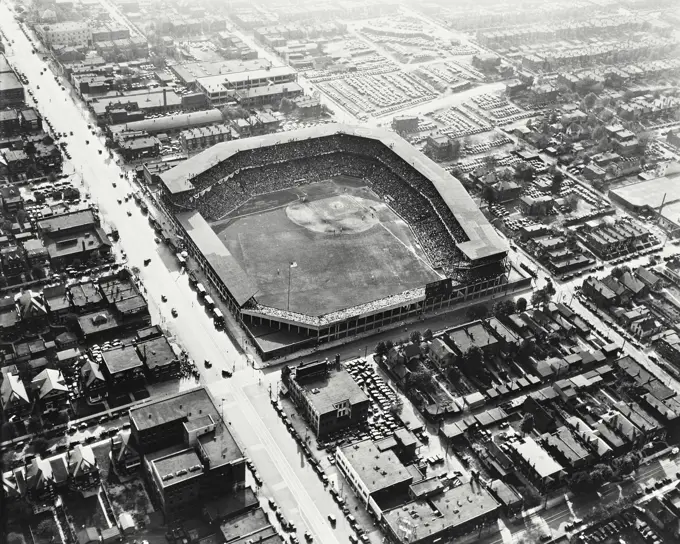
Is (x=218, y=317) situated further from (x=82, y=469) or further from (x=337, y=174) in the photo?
(x=337, y=174)

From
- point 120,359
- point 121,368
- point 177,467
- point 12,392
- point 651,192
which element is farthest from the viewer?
point 651,192

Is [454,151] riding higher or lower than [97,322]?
higher

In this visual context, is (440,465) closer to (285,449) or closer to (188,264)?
(285,449)

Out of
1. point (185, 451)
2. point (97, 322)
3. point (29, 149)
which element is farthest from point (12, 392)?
point (29, 149)

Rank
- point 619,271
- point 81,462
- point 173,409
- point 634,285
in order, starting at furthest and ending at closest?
point 619,271, point 634,285, point 173,409, point 81,462

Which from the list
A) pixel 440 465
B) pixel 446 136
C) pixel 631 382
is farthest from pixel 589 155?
pixel 440 465

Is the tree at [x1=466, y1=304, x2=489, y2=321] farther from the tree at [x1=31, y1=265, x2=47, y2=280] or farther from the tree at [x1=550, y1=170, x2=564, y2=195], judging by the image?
the tree at [x1=31, y1=265, x2=47, y2=280]

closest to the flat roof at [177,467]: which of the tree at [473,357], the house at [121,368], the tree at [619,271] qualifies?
the house at [121,368]
